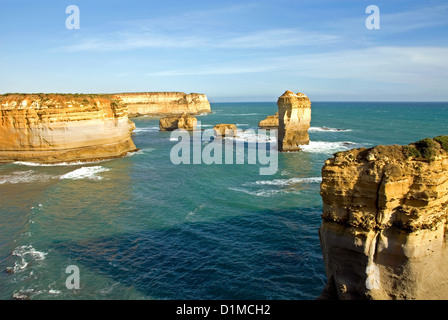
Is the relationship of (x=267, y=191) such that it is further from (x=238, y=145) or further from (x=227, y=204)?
(x=238, y=145)

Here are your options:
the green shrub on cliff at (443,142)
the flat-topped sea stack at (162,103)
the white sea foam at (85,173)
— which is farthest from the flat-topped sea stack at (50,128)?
the flat-topped sea stack at (162,103)

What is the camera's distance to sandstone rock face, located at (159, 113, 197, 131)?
7875 centimetres

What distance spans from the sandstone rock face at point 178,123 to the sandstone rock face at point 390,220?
69.4 metres

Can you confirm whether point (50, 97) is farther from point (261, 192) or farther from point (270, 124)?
point (270, 124)

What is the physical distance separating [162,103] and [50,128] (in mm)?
103318

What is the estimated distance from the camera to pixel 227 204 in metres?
26.1

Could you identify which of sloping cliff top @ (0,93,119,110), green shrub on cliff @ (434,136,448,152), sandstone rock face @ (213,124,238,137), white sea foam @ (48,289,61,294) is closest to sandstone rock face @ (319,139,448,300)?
green shrub on cliff @ (434,136,448,152)

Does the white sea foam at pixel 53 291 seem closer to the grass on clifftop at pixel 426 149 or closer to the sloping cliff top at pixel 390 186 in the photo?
the sloping cliff top at pixel 390 186

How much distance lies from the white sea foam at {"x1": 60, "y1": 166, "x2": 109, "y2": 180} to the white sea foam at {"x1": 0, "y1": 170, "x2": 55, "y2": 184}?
2.09 metres

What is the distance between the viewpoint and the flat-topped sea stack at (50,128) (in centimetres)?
4169

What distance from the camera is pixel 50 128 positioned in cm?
4188

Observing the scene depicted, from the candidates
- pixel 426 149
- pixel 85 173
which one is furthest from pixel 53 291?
pixel 85 173
